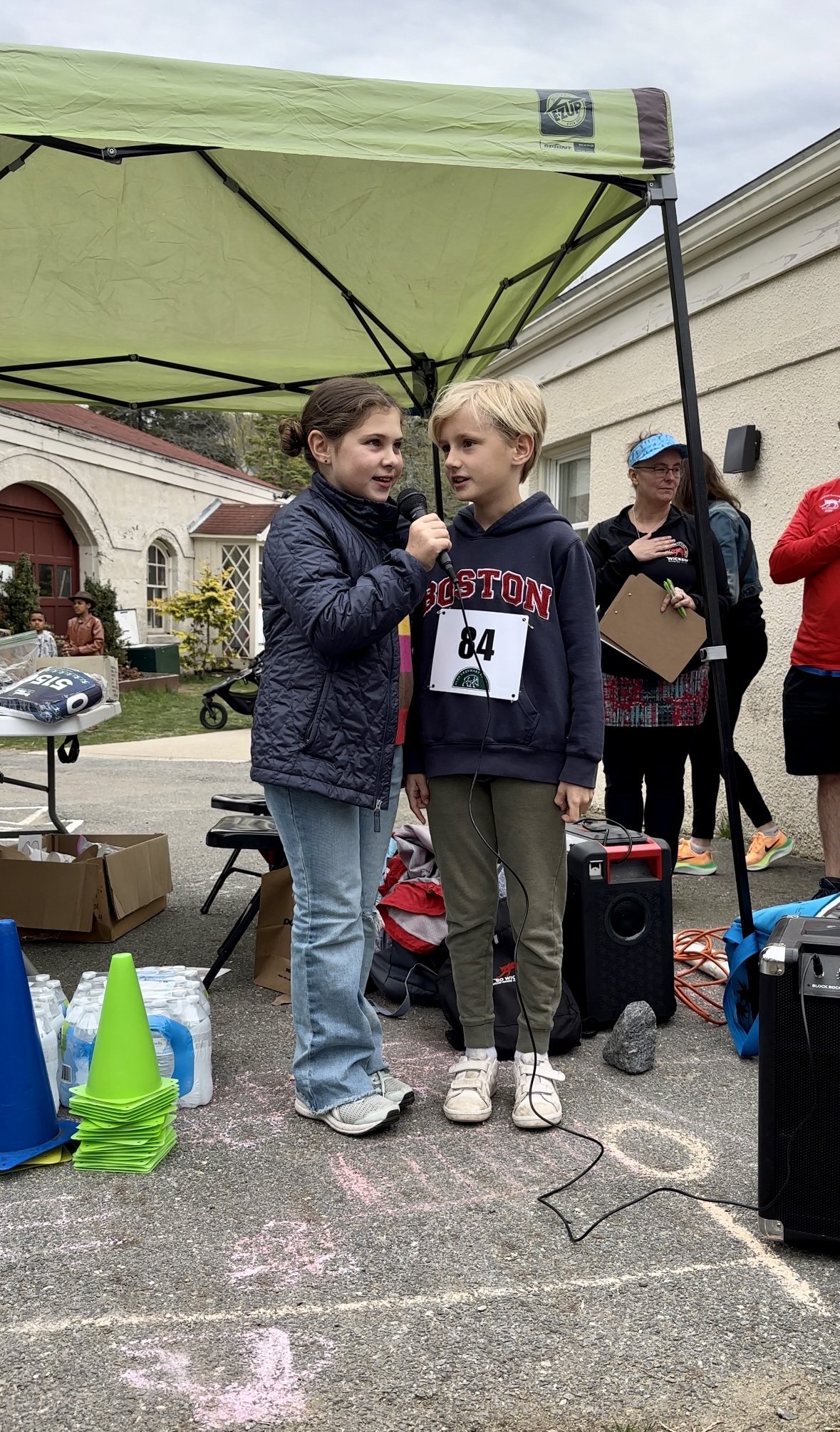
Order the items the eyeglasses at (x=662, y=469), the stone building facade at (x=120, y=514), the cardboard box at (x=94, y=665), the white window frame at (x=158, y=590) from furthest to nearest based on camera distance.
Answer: the white window frame at (x=158, y=590)
the stone building facade at (x=120, y=514)
the cardboard box at (x=94, y=665)
the eyeglasses at (x=662, y=469)

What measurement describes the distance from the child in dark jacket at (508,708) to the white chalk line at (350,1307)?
722mm

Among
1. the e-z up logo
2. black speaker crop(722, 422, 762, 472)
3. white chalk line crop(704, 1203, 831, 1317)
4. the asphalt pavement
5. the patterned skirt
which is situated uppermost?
the e-z up logo

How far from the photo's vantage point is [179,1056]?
3.10 m

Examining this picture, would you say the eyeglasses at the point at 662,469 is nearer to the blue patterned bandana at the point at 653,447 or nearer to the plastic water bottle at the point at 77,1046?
the blue patterned bandana at the point at 653,447

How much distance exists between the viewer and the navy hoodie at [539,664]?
9.84ft

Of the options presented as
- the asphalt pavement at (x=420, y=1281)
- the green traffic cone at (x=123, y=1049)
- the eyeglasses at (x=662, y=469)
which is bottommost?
the asphalt pavement at (x=420, y=1281)

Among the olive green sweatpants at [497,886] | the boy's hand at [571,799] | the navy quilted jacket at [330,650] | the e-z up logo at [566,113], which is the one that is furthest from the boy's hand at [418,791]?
the e-z up logo at [566,113]

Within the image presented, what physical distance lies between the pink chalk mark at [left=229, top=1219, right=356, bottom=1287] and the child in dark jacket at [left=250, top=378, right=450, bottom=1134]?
0.48m

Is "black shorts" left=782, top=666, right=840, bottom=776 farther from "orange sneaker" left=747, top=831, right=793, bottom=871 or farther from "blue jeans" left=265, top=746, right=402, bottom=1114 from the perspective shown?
"blue jeans" left=265, top=746, right=402, bottom=1114

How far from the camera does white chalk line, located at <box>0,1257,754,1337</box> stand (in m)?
2.11

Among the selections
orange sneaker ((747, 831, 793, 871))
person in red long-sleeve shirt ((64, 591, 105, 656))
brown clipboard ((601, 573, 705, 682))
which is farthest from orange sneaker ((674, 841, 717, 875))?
person in red long-sleeve shirt ((64, 591, 105, 656))

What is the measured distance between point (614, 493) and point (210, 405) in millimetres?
3233

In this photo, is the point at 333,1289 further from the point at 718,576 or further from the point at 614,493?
the point at 614,493

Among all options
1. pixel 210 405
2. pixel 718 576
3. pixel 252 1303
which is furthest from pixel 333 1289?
pixel 210 405
